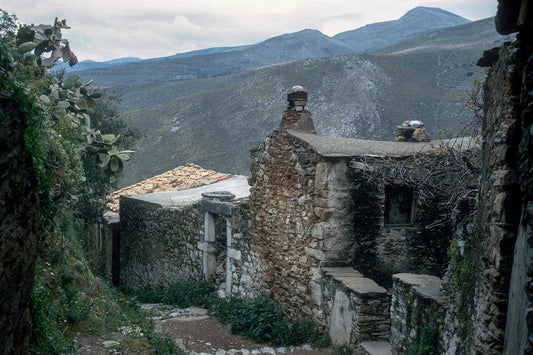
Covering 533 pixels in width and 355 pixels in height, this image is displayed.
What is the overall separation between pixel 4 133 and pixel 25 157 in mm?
275

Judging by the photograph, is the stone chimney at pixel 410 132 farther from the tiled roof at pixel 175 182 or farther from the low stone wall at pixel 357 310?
the tiled roof at pixel 175 182

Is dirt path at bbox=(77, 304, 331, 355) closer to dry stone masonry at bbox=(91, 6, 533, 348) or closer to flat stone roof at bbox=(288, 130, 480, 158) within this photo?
dry stone masonry at bbox=(91, 6, 533, 348)

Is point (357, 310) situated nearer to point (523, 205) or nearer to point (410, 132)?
point (523, 205)

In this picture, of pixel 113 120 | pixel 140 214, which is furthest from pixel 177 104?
pixel 140 214

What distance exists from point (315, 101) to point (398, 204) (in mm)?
21574

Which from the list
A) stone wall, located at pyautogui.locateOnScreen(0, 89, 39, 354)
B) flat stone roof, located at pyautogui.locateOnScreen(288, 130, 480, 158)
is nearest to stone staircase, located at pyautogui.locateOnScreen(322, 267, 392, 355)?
flat stone roof, located at pyautogui.locateOnScreen(288, 130, 480, 158)

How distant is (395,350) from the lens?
4.57m

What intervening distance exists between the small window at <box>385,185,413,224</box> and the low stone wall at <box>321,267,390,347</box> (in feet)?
4.08

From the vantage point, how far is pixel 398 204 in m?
6.80

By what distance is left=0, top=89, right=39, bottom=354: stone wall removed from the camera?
2248mm

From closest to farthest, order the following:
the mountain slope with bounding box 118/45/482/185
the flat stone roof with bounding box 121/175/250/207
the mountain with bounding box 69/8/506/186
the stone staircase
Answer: the stone staircase → the flat stone roof with bounding box 121/175/250/207 → the mountain slope with bounding box 118/45/482/185 → the mountain with bounding box 69/8/506/186

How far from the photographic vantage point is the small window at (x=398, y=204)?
671cm

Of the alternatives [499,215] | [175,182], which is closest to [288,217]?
[499,215]

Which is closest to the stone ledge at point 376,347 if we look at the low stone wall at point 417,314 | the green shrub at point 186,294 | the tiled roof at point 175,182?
the low stone wall at point 417,314
